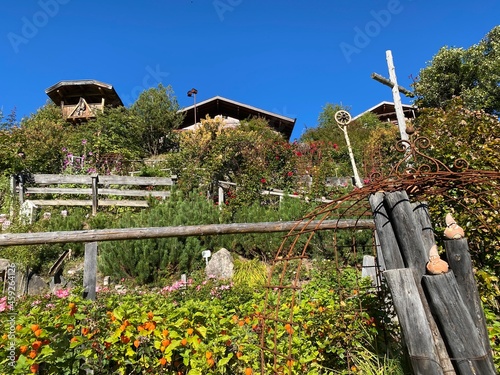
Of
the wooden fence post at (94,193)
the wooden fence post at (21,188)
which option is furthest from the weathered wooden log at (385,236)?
the wooden fence post at (21,188)

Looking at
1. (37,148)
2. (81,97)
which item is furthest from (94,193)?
(81,97)

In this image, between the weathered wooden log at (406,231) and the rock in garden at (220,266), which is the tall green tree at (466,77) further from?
the weathered wooden log at (406,231)

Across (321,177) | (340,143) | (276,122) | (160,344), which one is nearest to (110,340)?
(160,344)

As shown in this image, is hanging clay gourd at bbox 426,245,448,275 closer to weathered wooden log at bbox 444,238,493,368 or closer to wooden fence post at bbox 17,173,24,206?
weathered wooden log at bbox 444,238,493,368

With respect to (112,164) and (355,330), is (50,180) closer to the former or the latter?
(112,164)

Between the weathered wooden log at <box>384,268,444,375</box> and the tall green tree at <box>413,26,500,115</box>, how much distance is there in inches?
613

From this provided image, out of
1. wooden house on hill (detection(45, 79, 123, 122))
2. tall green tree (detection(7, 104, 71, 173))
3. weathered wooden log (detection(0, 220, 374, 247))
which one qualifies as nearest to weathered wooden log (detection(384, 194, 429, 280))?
weathered wooden log (detection(0, 220, 374, 247))

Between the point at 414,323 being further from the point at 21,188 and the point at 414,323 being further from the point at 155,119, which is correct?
the point at 155,119

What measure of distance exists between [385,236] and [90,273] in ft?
6.37

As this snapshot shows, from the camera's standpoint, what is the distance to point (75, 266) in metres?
5.62

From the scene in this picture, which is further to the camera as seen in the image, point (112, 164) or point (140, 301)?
point (112, 164)

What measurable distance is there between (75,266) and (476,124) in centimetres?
676

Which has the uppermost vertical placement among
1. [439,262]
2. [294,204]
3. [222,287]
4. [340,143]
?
[340,143]

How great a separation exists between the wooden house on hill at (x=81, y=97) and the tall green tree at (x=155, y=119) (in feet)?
12.1
